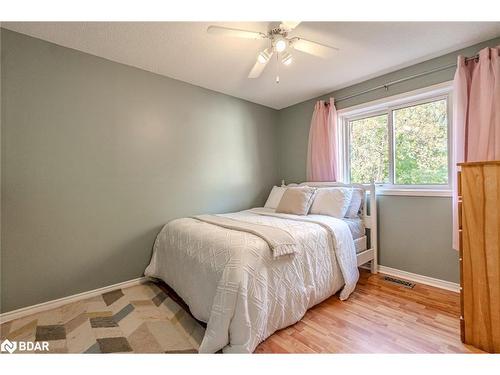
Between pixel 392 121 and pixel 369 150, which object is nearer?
pixel 392 121

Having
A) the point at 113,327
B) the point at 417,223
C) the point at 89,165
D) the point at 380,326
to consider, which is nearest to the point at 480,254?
the point at 380,326

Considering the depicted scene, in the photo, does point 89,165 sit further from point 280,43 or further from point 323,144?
point 323,144

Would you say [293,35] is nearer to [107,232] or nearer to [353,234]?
[353,234]

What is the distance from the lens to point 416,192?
237 centimetres

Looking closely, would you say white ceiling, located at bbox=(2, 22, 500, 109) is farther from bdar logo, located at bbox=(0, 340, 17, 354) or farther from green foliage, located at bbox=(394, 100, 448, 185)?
bdar logo, located at bbox=(0, 340, 17, 354)

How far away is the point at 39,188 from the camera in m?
1.89

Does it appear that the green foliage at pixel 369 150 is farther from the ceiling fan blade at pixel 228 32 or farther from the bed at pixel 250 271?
the ceiling fan blade at pixel 228 32

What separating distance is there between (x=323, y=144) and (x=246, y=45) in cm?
162

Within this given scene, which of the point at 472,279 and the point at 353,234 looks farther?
the point at 353,234

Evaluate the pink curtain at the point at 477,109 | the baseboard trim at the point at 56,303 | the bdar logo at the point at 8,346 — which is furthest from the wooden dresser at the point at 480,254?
the bdar logo at the point at 8,346

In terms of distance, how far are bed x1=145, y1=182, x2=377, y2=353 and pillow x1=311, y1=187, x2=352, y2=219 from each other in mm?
130
